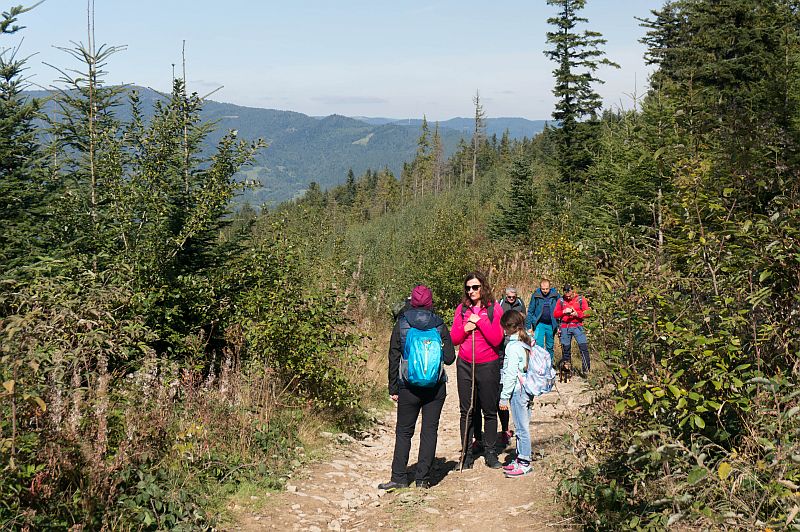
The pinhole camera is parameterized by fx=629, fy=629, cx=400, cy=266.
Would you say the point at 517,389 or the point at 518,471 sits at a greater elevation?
the point at 517,389

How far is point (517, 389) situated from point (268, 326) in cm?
304

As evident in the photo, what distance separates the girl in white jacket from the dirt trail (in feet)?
0.49

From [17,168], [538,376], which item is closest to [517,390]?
[538,376]

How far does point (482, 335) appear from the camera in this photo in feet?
21.6

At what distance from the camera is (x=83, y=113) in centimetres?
874

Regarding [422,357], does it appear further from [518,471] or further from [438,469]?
[438,469]

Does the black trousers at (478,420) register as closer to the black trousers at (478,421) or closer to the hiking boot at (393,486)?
the black trousers at (478,421)

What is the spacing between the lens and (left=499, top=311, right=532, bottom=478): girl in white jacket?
6297 millimetres

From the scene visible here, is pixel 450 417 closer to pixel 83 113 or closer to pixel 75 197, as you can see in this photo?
pixel 75 197

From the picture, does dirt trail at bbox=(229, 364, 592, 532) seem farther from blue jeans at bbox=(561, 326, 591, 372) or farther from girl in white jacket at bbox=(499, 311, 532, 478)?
blue jeans at bbox=(561, 326, 591, 372)

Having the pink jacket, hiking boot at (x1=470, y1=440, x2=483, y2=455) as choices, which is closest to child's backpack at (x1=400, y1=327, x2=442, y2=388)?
the pink jacket

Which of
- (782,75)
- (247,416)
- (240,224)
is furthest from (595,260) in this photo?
(782,75)

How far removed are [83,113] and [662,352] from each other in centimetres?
812

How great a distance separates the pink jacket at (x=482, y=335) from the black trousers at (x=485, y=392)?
107mm
